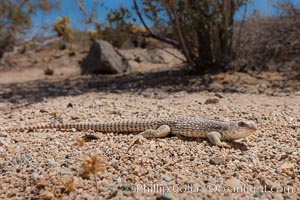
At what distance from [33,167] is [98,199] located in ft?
3.39

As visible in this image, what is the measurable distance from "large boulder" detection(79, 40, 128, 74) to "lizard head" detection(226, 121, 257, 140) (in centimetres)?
909

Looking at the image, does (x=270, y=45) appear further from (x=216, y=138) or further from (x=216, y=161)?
(x=216, y=161)

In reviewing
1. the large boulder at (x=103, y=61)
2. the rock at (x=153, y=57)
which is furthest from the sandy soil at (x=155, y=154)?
the rock at (x=153, y=57)

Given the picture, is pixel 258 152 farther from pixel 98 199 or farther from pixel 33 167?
pixel 33 167

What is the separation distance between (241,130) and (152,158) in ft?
3.54

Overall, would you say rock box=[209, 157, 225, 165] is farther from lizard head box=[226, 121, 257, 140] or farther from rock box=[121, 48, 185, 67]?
rock box=[121, 48, 185, 67]

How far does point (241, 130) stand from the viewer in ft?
13.6

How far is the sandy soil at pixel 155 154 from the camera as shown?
318 centimetres

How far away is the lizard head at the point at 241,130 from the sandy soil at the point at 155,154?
0.13 metres

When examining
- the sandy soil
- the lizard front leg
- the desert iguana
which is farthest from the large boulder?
the lizard front leg

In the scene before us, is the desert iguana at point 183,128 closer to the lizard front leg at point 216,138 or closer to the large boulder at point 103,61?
the lizard front leg at point 216,138

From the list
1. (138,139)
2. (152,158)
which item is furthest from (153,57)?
(152,158)

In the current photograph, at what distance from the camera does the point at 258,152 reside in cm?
400

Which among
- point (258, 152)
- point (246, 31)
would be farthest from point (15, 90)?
point (258, 152)
